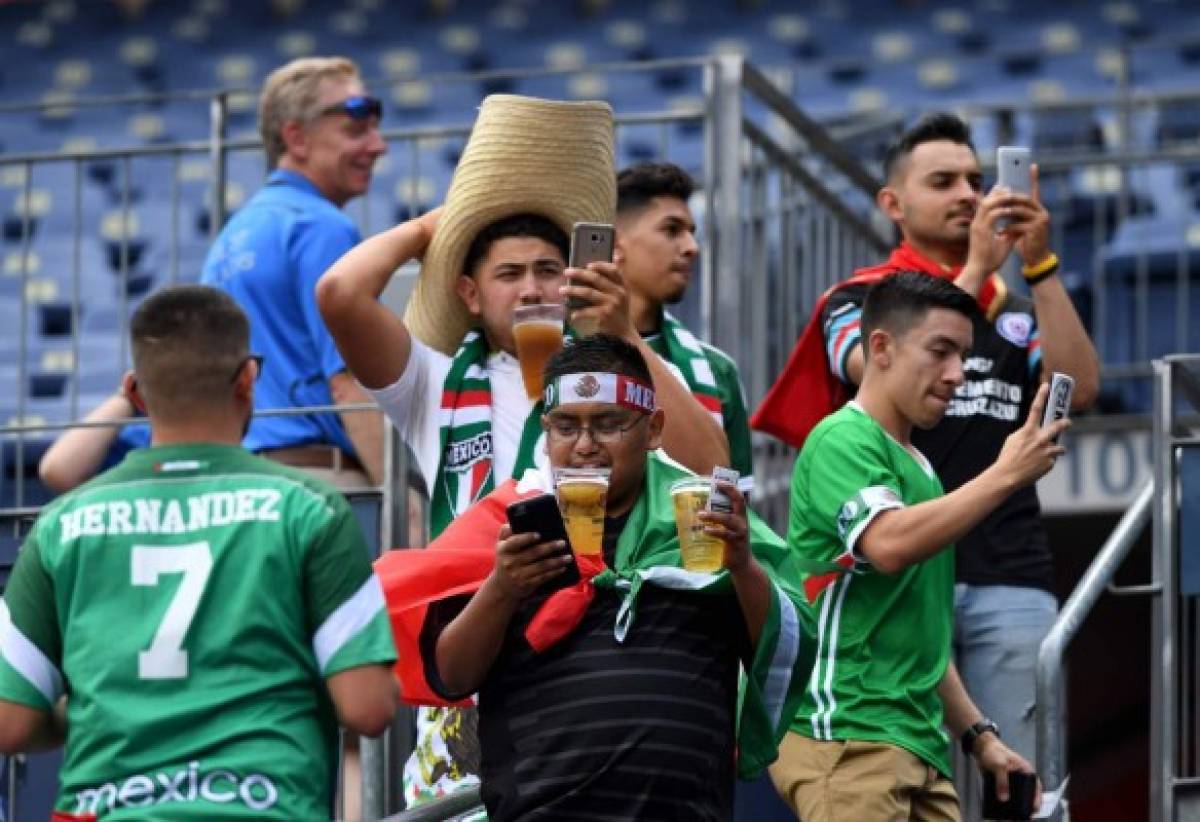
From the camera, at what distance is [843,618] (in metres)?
5.47

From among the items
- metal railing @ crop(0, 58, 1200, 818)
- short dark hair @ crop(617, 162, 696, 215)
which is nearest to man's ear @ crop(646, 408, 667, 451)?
short dark hair @ crop(617, 162, 696, 215)

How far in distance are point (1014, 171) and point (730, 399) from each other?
898 millimetres

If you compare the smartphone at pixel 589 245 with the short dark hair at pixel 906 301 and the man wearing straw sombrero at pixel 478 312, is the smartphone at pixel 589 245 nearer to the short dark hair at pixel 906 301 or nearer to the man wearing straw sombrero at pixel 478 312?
the man wearing straw sombrero at pixel 478 312

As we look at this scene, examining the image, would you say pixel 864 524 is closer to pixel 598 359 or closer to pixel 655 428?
pixel 655 428

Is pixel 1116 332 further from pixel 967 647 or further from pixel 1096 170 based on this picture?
pixel 967 647

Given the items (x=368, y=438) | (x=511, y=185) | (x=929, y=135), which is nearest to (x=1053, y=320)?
(x=929, y=135)

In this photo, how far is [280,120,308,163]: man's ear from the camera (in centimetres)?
755

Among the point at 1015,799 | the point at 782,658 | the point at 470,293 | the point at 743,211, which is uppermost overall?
the point at 743,211

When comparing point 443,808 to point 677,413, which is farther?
point 677,413

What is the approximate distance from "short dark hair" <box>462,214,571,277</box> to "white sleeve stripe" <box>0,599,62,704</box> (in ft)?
6.24

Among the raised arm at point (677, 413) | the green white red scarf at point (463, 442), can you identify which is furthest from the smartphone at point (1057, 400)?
the green white red scarf at point (463, 442)

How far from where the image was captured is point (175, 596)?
408cm

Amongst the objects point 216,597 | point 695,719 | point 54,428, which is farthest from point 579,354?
point 54,428

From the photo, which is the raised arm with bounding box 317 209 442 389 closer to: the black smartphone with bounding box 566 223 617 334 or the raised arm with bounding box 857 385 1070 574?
the black smartphone with bounding box 566 223 617 334
